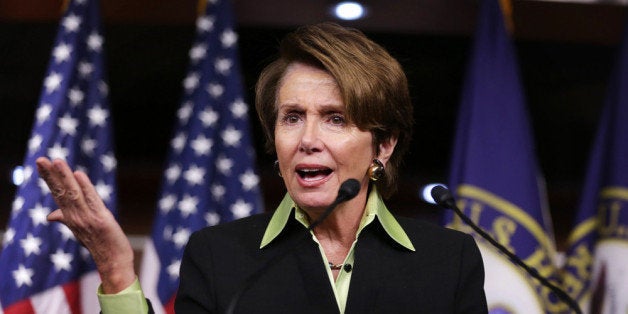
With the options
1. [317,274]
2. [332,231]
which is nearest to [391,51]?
[332,231]

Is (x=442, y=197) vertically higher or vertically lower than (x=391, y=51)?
lower

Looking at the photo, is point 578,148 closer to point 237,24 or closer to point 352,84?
point 237,24

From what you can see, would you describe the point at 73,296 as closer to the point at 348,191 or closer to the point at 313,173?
the point at 313,173

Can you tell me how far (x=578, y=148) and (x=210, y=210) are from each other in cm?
278

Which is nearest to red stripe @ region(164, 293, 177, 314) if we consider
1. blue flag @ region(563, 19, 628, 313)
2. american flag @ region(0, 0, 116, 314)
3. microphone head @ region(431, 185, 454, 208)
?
american flag @ region(0, 0, 116, 314)

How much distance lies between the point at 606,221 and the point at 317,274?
1889 millimetres

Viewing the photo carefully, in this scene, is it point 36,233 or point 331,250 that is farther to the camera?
point 36,233

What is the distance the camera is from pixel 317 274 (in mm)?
1767

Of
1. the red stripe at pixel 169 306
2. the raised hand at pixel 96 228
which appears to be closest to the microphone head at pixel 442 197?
the raised hand at pixel 96 228

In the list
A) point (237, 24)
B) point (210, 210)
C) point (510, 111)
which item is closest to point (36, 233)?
point (210, 210)

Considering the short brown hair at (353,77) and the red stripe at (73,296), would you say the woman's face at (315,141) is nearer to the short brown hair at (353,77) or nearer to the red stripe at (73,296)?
the short brown hair at (353,77)

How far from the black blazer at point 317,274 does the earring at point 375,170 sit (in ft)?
0.36

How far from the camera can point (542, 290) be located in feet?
10.6

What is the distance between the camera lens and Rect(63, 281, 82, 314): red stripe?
2977mm
